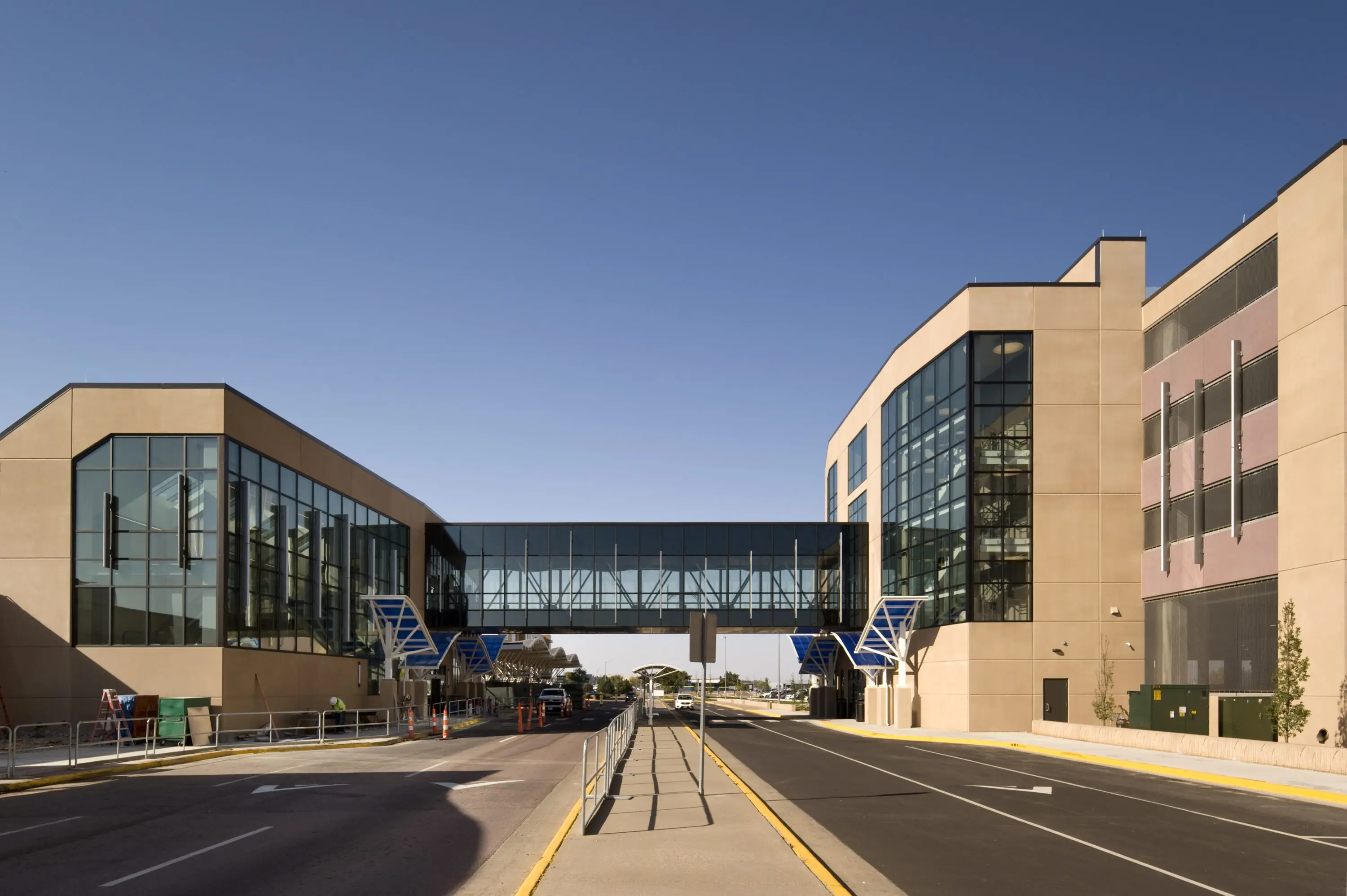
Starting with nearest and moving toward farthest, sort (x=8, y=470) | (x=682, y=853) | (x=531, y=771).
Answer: (x=682, y=853) → (x=531, y=771) → (x=8, y=470)

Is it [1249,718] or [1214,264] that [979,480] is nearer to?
[1214,264]

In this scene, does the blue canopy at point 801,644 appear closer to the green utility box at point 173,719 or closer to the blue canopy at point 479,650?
the blue canopy at point 479,650

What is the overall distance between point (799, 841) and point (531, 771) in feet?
43.0

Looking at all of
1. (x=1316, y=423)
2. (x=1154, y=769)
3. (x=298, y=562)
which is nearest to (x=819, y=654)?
(x=298, y=562)

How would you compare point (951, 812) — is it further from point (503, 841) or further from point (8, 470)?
point (8, 470)

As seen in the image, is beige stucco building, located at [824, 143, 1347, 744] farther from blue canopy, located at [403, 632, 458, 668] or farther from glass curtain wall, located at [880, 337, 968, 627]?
blue canopy, located at [403, 632, 458, 668]

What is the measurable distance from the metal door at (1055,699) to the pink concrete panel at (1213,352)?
1072 centimetres

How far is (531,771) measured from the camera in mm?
26359

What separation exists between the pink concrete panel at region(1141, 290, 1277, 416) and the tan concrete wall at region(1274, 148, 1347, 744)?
1274 mm

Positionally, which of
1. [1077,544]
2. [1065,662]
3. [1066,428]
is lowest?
[1065,662]

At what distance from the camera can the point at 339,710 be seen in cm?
4075

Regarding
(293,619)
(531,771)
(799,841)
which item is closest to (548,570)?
(293,619)

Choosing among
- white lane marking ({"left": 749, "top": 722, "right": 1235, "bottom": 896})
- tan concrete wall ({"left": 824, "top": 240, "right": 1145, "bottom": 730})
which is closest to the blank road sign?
white lane marking ({"left": 749, "top": 722, "right": 1235, "bottom": 896})

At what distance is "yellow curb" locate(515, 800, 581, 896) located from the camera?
36.7 ft
